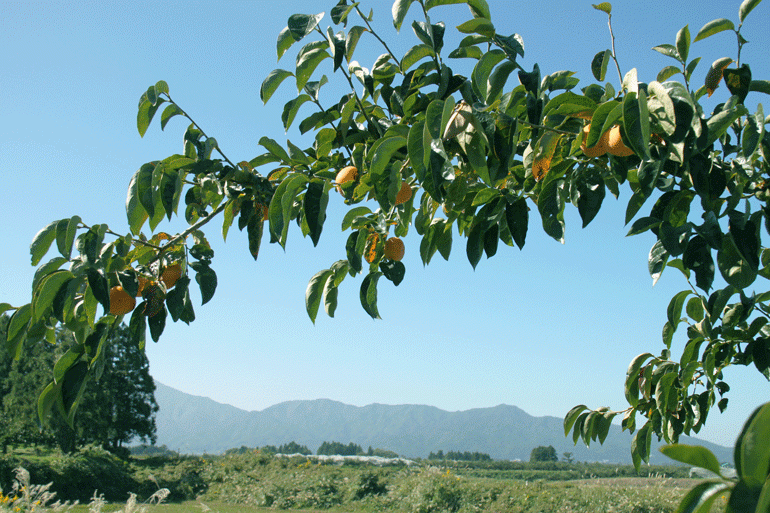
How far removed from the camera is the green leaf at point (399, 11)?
0.86 meters

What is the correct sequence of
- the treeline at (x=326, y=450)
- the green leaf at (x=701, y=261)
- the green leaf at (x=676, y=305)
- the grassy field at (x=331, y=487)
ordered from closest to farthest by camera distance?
1. the green leaf at (x=701, y=261)
2. the green leaf at (x=676, y=305)
3. the grassy field at (x=331, y=487)
4. the treeline at (x=326, y=450)

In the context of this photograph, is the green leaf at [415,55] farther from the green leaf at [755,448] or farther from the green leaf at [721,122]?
the green leaf at [755,448]

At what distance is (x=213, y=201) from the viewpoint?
1.29 m

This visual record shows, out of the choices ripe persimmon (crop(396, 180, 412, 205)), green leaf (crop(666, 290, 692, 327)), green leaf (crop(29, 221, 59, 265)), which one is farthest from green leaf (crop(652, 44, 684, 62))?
green leaf (crop(29, 221, 59, 265))

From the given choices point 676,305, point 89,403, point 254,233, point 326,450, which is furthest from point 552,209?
point 326,450

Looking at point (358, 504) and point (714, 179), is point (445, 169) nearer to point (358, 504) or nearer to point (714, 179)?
point (714, 179)

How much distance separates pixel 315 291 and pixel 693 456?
928mm

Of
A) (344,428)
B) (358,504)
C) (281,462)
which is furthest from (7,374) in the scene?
(344,428)

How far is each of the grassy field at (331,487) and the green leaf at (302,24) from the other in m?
8.18

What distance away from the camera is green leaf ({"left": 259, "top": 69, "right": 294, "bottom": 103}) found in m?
1.04

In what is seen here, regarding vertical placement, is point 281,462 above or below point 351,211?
below

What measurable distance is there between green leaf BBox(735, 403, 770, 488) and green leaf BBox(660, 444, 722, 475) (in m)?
0.02

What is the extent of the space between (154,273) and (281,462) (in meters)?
14.6

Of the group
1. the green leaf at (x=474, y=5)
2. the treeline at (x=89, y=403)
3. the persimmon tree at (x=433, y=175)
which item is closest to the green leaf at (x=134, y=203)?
the persimmon tree at (x=433, y=175)
